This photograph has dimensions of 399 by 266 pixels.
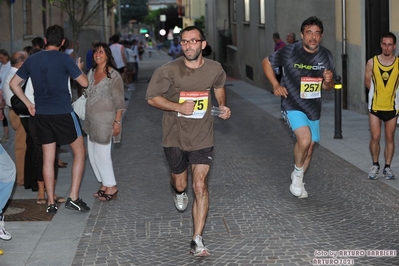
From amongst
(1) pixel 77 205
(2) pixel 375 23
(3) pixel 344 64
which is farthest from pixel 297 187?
(3) pixel 344 64

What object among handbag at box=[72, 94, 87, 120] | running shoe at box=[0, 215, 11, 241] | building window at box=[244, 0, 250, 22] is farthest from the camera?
building window at box=[244, 0, 250, 22]

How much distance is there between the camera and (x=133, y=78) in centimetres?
3177

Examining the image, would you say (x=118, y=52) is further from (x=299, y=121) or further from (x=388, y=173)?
(x=299, y=121)

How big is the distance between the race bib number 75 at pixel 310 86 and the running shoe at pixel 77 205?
2.56m

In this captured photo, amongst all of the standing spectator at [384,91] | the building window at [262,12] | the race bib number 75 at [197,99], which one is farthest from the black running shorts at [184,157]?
the building window at [262,12]

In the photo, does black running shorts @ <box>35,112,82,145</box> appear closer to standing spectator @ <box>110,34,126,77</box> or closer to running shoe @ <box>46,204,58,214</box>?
running shoe @ <box>46,204,58,214</box>

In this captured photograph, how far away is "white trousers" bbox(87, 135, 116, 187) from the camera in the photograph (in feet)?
30.6

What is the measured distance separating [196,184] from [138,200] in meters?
2.55

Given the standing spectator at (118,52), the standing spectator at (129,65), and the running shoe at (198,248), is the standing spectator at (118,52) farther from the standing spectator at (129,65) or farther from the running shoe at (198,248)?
the running shoe at (198,248)

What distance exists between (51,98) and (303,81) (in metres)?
2.63

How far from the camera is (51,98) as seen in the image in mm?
8594

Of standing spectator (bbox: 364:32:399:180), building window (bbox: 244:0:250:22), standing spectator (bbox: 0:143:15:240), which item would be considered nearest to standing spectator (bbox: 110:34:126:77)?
building window (bbox: 244:0:250:22)

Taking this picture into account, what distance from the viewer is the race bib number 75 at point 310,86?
9016mm

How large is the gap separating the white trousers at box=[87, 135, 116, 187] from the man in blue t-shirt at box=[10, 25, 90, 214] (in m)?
0.55
